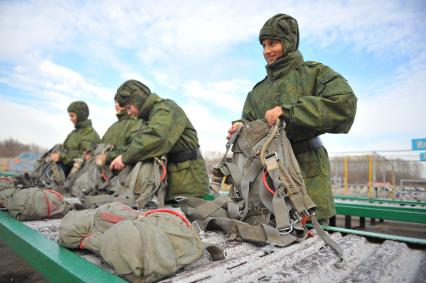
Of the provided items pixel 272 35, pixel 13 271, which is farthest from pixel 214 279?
pixel 13 271

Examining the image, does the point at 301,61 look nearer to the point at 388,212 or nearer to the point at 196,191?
the point at 196,191

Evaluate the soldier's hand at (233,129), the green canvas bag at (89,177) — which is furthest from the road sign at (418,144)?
the green canvas bag at (89,177)

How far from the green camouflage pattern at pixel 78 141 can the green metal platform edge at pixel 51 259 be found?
4.15 meters

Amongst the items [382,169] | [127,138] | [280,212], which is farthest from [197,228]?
[382,169]

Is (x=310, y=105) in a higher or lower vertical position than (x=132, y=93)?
lower

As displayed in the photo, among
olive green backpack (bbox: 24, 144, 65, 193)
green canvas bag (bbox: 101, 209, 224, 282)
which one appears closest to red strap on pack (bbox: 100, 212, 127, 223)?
green canvas bag (bbox: 101, 209, 224, 282)

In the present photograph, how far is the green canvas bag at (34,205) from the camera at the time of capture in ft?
7.10

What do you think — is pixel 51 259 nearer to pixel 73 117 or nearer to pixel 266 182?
pixel 266 182

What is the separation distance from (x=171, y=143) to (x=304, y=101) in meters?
1.74

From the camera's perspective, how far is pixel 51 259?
1.22 metres

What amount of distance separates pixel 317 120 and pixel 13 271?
3.45 m

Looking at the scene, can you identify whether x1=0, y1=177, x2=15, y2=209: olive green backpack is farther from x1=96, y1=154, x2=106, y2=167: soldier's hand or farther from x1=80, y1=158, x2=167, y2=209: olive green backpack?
x1=96, y1=154, x2=106, y2=167: soldier's hand

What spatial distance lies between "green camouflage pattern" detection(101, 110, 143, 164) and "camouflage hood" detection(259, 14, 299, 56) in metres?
2.87

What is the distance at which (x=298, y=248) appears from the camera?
4.72 ft
